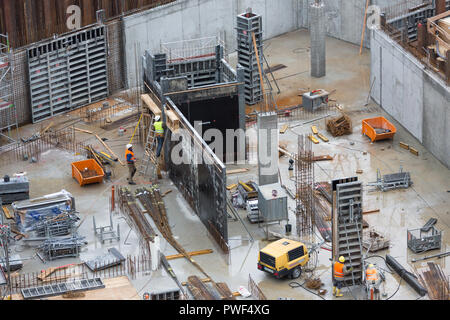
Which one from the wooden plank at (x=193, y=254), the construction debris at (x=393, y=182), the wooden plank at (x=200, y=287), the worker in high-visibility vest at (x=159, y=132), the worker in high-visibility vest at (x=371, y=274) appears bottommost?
the wooden plank at (x=200, y=287)

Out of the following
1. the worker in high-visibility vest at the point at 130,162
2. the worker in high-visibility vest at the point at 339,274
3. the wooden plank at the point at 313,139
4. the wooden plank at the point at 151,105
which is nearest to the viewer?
the worker in high-visibility vest at the point at 339,274

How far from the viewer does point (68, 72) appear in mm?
52094

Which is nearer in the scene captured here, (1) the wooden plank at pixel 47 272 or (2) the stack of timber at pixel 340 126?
(1) the wooden plank at pixel 47 272

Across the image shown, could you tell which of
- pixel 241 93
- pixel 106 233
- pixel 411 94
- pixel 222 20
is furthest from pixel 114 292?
pixel 222 20

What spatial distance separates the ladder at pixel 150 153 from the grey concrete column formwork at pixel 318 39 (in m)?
11.7

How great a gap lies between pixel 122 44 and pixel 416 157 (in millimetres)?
15381

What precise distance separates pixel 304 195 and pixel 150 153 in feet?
23.4

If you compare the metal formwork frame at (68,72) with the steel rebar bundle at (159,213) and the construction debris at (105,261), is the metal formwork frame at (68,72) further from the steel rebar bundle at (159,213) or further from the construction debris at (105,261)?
the construction debris at (105,261)

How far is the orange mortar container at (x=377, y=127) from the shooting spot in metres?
48.4

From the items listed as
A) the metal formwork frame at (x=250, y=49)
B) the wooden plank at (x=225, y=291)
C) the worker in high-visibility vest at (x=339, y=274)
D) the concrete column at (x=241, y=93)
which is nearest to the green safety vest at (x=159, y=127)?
the concrete column at (x=241, y=93)

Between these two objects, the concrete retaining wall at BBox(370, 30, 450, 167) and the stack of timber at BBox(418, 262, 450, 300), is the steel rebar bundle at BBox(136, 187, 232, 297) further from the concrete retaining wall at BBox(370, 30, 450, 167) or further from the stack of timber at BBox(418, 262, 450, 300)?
the concrete retaining wall at BBox(370, 30, 450, 167)

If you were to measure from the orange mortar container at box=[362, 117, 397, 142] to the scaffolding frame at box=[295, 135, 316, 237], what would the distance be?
4.00m

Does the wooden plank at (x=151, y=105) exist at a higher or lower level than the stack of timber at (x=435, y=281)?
higher

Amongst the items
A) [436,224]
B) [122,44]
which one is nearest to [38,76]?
[122,44]
